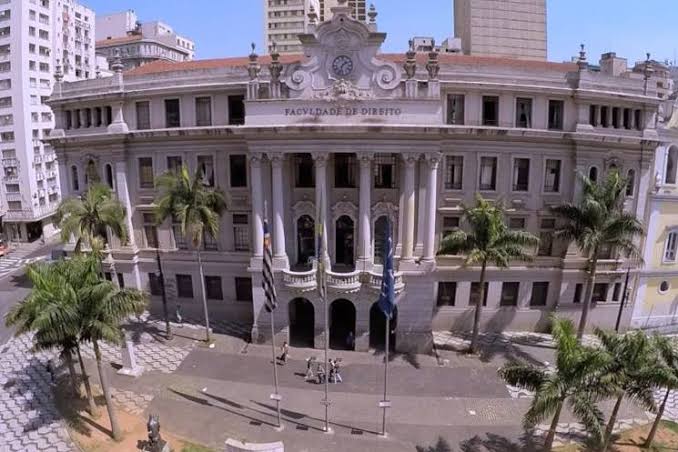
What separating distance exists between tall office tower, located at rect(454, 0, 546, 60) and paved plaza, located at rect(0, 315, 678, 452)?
47958mm

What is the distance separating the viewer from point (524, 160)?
3303 cm

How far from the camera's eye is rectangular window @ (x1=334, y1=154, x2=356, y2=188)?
107 ft

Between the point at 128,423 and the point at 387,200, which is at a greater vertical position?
the point at 387,200

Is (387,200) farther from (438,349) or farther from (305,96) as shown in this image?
(438,349)

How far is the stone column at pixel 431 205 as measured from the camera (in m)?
30.1

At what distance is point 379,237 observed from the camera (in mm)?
33125

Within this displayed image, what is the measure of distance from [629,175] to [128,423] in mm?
38219

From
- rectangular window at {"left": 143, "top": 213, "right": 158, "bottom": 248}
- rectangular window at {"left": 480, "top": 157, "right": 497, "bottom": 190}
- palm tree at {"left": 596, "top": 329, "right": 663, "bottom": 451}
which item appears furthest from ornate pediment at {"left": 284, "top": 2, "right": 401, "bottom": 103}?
palm tree at {"left": 596, "top": 329, "right": 663, "bottom": 451}

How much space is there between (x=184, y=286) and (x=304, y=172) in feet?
47.1

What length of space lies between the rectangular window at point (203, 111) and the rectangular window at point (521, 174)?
2342 centimetres

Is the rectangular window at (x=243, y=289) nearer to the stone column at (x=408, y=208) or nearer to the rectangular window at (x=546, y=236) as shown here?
the stone column at (x=408, y=208)

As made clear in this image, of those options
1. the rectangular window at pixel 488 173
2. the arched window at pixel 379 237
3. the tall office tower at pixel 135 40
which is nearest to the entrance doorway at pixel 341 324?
the arched window at pixel 379 237

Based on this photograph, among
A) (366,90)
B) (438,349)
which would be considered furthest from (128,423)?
(366,90)

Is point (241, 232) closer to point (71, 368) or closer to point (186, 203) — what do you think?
point (186, 203)
